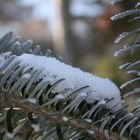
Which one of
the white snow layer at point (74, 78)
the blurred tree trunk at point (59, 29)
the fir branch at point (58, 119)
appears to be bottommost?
the blurred tree trunk at point (59, 29)

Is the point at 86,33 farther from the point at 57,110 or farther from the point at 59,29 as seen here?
the point at 57,110

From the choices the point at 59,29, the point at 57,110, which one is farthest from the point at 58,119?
the point at 59,29

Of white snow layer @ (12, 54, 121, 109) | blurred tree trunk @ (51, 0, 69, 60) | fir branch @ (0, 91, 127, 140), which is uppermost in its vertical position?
white snow layer @ (12, 54, 121, 109)

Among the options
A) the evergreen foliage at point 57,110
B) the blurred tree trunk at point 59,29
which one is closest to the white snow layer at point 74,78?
the evergreen foliage at point 57,110

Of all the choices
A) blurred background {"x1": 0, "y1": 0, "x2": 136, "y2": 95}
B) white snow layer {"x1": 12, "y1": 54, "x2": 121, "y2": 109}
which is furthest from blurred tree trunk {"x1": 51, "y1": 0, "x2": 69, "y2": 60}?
white snow layer {"x1": 12, "y1": 54, "x2": 121, "y2": 109}

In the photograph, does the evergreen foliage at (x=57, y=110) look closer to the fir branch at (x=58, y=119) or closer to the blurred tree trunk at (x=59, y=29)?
the fir branch at (x=58, y=119)

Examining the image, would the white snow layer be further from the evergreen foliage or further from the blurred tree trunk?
the blurred tree trunk

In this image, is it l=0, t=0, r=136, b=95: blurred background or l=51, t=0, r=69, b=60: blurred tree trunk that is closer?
l=0, t=0, r=136, b=95: blurred background
